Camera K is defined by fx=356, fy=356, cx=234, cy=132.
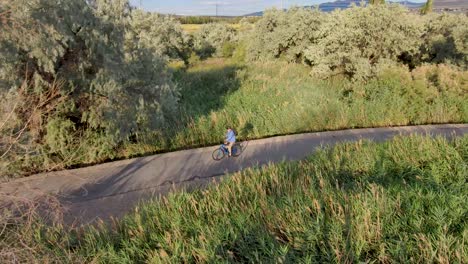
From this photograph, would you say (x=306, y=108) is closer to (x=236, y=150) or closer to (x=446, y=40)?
(x=236, y=150)

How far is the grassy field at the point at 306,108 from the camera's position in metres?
10.7

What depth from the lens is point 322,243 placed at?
425cm

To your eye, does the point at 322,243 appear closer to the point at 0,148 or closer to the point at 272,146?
the point at 0,148

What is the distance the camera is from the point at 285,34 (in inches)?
909

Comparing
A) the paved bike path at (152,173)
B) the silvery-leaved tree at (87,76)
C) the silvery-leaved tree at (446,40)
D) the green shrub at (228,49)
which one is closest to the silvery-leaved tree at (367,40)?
the silvery-leaved tree at (446,40)

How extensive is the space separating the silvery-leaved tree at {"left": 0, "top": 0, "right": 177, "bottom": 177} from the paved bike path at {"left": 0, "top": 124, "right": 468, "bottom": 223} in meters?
0.63

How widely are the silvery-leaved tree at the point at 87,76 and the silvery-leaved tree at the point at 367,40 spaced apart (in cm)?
930

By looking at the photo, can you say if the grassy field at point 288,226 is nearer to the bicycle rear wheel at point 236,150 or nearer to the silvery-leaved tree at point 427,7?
the bicycle rear wheel at point 236,150

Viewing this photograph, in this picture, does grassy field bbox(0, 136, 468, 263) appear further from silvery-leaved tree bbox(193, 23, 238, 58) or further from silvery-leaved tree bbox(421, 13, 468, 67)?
silvery-leaved tree bbox(193, 23, 238, 58)

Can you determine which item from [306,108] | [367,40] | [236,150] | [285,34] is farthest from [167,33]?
[236,150]

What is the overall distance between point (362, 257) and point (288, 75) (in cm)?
1367

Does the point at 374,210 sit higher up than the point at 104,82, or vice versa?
the point at 104,82

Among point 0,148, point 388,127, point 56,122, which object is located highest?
point 0,148

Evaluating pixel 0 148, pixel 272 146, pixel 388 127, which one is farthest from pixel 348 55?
pixel 0 148
